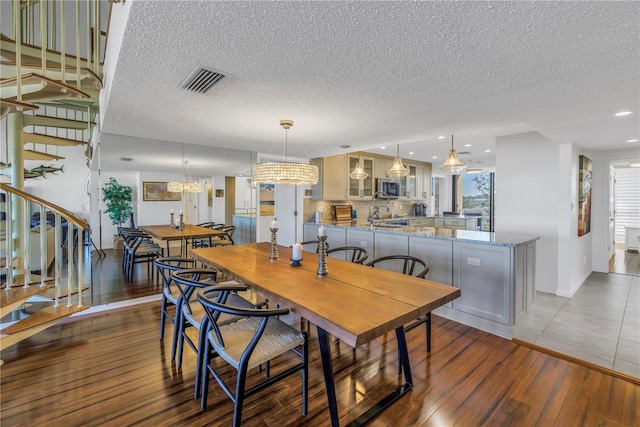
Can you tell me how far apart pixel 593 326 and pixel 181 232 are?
489 cm

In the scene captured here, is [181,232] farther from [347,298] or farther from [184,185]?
[347,298]

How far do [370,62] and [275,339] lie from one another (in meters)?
1.74

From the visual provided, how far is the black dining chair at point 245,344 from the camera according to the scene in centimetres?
150

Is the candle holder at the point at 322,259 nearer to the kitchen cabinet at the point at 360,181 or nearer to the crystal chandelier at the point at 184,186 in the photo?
the crystal chandelier at the point at 184,186

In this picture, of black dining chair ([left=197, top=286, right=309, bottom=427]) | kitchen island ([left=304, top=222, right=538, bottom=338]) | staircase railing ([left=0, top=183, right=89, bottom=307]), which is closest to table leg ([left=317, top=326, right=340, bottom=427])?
black dining chair ([left=197, top=286, right=309, bottom=427])

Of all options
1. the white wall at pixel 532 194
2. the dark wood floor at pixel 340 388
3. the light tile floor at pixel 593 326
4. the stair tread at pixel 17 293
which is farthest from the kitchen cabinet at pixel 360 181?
the stair tread at pixel 17 293

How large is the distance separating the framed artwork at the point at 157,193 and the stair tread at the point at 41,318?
5.72ft

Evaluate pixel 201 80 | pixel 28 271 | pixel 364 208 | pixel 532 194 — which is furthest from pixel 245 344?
pixel 364 208

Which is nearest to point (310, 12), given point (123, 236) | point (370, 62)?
point (370, 62)

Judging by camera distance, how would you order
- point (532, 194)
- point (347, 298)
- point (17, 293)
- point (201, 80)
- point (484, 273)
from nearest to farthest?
point (347, 298)
point (201, 80)
point (17, 293)
point (484, 273)
point (532, 194)

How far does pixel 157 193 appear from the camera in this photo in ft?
13.5

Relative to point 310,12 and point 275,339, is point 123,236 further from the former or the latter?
point 310,12

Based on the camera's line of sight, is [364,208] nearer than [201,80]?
No

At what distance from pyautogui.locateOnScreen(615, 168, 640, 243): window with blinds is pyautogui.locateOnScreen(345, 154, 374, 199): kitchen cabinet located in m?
6.31
